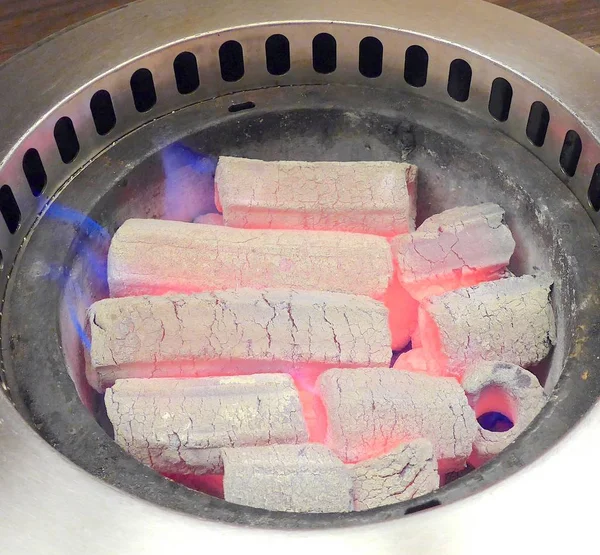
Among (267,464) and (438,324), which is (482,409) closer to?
(438,324)

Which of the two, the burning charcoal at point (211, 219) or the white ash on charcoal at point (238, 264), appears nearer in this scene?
the white ash on charcoal at point (238, 264)

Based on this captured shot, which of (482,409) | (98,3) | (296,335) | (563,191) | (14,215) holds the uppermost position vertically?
(98,3)

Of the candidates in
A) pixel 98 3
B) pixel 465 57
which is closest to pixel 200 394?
pixel 465 57

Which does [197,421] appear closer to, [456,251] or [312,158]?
[456,251]

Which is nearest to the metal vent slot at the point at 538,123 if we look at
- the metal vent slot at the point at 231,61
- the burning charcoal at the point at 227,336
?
the burning charcoal at the point at 227,336

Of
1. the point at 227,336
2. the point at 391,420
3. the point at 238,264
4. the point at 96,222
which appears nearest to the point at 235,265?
the point at 238,264

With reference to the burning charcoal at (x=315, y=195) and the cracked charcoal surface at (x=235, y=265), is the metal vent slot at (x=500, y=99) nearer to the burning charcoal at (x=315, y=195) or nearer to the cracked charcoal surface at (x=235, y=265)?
the burning charcoal at (x=315, y=195)

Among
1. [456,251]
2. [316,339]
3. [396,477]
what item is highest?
[456,251]
